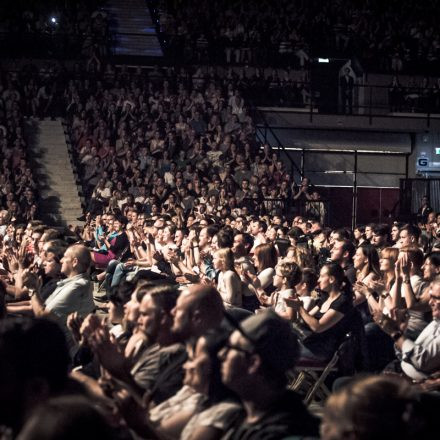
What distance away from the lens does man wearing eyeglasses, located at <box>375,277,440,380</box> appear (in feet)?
19.2

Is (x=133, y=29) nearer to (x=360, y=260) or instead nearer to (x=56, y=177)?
(x=56, y=177)

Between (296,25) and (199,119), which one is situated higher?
(296,25)

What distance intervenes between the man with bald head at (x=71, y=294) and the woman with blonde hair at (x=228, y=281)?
4.67 feet

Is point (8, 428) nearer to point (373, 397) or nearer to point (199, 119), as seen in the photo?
point (373, 397)

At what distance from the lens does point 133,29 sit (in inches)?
1309

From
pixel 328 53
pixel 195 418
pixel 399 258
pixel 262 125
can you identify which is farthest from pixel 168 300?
pixel 328 53

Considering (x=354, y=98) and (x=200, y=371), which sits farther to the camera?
(x=354, y=98)

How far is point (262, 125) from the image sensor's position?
29672 millimetres

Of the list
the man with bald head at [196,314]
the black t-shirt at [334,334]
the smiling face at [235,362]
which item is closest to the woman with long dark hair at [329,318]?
the black t-shirt at [334,334]

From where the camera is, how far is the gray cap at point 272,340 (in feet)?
12.9

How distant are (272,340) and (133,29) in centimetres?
3038

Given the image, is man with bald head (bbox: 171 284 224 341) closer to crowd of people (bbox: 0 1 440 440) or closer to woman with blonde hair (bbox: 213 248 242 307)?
crowd of people (bbox: 0 1 440 440)

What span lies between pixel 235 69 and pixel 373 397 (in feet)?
94.8

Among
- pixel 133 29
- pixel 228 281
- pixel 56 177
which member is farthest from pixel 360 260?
pixel 133 29
